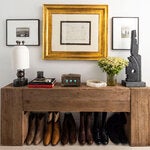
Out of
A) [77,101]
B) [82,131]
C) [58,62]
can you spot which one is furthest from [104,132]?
[58,62]

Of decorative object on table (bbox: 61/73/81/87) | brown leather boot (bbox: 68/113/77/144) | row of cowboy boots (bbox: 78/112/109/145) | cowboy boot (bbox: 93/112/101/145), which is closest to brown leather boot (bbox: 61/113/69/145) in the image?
brown leather boot (bbox: 68/113/77/144)

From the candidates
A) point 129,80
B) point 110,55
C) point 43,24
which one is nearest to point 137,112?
point 129,80

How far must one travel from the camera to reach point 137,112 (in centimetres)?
195

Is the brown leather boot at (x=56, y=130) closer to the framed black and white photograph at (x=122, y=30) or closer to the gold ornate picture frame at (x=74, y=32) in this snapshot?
the gold ornate picture frame at (x=74, y=32)

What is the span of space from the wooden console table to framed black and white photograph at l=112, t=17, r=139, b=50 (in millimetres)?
575

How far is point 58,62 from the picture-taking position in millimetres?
2320

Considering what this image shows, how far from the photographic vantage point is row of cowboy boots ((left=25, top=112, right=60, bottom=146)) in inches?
80.2

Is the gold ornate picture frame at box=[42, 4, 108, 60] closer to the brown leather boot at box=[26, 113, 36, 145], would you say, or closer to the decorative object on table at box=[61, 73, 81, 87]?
the decorative object on table at box=[61, 73, 81, 87]

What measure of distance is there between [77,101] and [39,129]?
1.78 feet

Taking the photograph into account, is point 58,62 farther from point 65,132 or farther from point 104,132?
point 104,132

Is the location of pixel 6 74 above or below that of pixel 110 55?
below

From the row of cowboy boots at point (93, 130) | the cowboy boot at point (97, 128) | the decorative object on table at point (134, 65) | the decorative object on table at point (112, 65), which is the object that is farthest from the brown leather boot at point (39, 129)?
the decorative object on table at point (134, 65)

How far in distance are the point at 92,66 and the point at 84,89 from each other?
1.51ft

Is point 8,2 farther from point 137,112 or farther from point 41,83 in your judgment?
point 137,112
